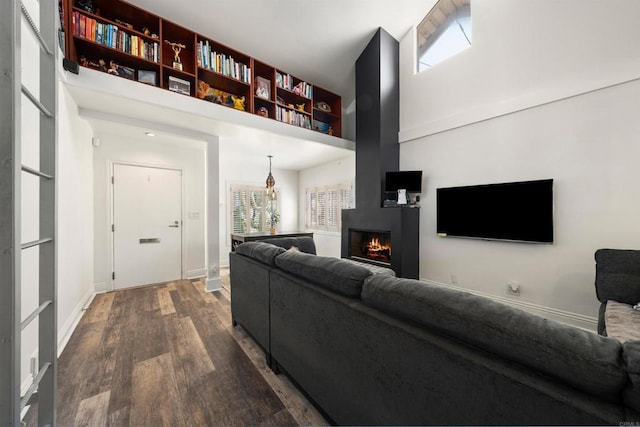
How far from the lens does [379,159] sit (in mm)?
3713

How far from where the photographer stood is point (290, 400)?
146cm

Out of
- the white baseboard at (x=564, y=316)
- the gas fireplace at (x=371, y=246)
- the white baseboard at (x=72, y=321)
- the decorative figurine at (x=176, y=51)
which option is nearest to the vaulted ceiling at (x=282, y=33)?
the decorative figurine at (x=176, y=51)

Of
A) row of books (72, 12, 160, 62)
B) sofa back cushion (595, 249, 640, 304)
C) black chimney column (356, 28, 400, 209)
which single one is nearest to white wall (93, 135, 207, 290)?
row of books (72, 12, 160, 62)

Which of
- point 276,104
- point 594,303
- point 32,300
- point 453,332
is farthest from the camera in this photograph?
point 276,104

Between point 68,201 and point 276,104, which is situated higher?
point 276,104

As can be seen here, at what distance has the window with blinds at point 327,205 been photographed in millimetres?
5340

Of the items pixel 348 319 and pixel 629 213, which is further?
pixel 629 213

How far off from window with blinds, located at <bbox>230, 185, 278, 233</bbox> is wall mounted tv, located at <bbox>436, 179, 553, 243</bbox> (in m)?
3.83

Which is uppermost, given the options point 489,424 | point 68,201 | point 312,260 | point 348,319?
point 68,201

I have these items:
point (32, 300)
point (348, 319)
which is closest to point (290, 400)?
point (348, 319)

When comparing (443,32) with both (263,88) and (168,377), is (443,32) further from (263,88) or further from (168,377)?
(168,377)

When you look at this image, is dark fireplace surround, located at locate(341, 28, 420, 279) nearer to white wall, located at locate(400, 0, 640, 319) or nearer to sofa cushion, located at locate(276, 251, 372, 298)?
white wall, located at locate(400, 0, 640, 319)

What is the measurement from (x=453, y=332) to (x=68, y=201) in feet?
11.3

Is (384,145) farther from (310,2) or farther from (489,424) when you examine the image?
(489,424)
